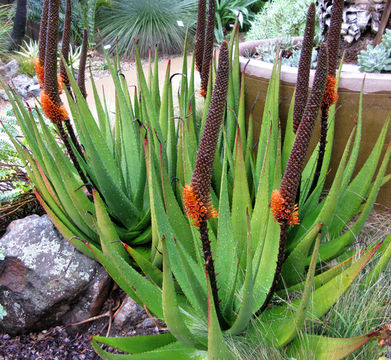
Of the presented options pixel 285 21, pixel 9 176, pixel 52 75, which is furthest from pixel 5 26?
pixel 52 75

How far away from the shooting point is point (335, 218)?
1672 mm

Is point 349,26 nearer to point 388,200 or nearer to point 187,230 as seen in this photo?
point 388,200

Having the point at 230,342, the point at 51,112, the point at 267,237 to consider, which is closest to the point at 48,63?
the point at 51,112

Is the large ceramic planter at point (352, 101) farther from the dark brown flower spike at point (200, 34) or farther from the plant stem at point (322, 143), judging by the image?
the plant stem at point (322, 143)

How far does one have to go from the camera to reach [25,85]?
25.3ft

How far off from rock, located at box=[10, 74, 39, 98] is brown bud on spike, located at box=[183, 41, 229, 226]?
7.11 metres

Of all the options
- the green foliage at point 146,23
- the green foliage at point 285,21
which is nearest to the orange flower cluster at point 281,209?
the green foliage at point 285,21

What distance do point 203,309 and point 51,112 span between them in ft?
3.06

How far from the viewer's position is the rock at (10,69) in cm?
817

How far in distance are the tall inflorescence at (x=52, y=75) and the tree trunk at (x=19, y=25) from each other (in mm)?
8304

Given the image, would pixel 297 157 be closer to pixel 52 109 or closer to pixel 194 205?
pixel 194 205

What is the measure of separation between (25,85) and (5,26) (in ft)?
9.09

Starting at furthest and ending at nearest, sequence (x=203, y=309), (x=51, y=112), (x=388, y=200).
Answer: (x=388, y=200) → (x=51, y=112) → (x=203, y=309)

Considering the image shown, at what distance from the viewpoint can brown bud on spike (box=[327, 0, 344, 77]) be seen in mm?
1353
